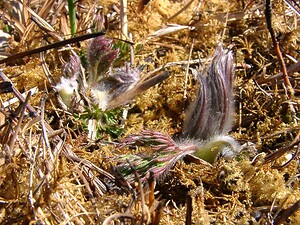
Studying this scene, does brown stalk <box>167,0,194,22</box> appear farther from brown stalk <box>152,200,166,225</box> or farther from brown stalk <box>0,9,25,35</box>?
brown stalk <box>152,200,166,225</box>

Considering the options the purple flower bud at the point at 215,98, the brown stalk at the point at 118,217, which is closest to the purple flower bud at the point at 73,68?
the purple flower bud at the point at 215,98

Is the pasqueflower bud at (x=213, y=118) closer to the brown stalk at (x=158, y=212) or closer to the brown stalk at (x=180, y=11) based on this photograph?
the brown stalk at (x=158, y=212)

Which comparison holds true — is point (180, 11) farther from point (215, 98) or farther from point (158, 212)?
point (158, 212)

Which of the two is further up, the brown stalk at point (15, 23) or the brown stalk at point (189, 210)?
the brown stalk at point (15, 23)

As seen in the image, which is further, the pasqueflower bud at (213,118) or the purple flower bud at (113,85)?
the purple flower bud at (113,85)

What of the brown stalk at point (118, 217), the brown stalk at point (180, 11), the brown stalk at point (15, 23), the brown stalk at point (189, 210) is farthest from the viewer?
the brown stalk at point (180, 11)

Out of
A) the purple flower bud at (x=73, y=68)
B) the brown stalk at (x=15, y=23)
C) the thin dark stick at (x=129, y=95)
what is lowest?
the thin dark stick at (x=129, y=95)

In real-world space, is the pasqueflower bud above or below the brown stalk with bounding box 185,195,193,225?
above

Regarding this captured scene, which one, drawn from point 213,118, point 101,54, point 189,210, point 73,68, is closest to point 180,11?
point 101,54

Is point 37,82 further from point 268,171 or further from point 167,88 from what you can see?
point 268,171

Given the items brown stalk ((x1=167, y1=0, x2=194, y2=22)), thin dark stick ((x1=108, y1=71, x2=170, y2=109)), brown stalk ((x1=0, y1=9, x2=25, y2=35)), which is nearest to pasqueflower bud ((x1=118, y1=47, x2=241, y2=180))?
thin dark stick ((x1=108, y1=71, x2=170, y2=109))

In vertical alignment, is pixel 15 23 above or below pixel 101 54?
above
